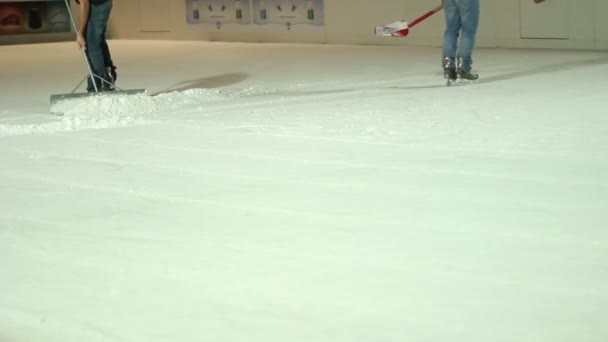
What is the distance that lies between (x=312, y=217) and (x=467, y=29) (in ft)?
16.3

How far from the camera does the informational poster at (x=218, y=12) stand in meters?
16.7

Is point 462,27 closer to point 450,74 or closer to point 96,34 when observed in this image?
point 450,74

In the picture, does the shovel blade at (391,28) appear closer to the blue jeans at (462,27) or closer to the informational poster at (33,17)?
the blue jeans at (462,27)

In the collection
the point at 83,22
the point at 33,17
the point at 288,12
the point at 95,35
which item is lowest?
the point at 33,17

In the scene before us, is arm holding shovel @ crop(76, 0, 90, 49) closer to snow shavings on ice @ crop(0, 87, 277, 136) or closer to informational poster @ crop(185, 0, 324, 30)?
snow shavings on ice @ crop(0, 87, 277, 136)

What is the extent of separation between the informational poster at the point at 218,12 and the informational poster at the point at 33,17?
279 cm

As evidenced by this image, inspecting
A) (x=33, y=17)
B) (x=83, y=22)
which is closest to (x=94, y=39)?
(x=83, y=22)

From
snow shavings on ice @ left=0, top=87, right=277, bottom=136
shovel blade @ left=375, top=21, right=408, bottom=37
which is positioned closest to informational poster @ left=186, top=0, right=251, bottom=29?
shovel blade @ left=375, top=21, right=408, bottom=37

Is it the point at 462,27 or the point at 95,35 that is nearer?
the point at 95,35

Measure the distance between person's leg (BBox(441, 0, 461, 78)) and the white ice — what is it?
0.43 meters

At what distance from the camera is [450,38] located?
9.04m

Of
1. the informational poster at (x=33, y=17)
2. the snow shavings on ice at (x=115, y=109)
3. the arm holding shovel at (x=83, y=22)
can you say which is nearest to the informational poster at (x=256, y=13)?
the informational poster at (x=33, y=17)

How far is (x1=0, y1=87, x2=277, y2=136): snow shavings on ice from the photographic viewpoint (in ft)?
24.4

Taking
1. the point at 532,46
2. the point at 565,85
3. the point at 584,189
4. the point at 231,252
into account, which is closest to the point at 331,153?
the point at 584,189
